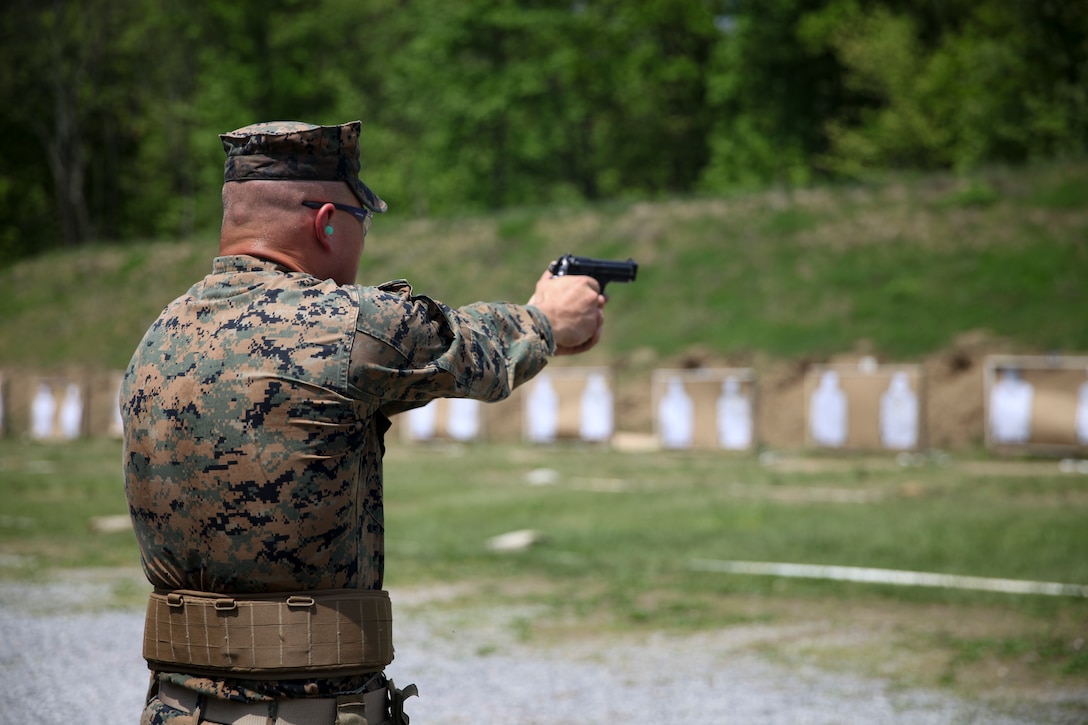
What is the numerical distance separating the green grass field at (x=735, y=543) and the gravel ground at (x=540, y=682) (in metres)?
0.46

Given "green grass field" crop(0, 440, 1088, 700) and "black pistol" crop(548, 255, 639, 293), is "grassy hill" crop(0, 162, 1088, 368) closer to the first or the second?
"green grass field" crop(0, 440, 1088, 700)

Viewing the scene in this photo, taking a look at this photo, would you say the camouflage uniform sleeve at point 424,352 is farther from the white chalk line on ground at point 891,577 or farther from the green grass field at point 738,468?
the white chalk line on ground at point 891,577

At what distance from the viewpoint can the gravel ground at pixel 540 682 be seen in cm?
568

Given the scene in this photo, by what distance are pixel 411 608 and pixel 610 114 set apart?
40.0 m

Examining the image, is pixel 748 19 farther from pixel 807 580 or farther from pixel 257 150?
pixel 257 150

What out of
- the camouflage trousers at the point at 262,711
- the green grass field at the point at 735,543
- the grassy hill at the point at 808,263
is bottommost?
the green grass field at the point at 735,543

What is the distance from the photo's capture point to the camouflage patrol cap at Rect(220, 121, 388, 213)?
2641 mm

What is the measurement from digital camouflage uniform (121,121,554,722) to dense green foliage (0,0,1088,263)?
106 feet

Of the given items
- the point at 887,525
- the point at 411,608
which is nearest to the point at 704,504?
the point at 887,525

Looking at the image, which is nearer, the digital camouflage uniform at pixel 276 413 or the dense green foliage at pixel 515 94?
the digital camouflage uniform at pixel 276 413

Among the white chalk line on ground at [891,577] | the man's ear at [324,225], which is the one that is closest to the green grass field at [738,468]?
the white chalk line on ground at [891,577]

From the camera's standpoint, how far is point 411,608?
8.43 meters

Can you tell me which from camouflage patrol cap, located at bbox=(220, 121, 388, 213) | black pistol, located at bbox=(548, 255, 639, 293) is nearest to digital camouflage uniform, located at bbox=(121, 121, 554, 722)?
camouflage patrol cap, located at bbox=(220, 121, 388, 213)

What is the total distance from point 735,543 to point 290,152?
29.2 feet
